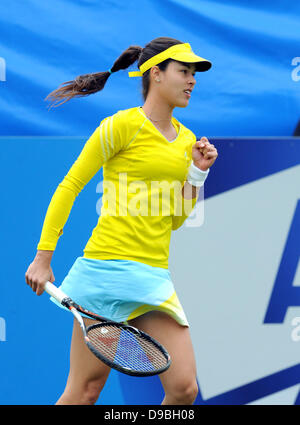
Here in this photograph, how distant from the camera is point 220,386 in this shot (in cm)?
340

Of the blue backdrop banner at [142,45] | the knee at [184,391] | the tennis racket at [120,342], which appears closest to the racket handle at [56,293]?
the tennis racket at [120,342]

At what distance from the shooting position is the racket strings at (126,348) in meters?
2.40

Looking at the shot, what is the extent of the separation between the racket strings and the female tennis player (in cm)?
9

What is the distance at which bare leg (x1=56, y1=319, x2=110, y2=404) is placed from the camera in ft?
8.56

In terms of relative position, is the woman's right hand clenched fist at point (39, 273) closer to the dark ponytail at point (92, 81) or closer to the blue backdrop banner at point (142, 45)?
the dark ponytail at point (92, 81)

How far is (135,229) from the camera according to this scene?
2.57 metres

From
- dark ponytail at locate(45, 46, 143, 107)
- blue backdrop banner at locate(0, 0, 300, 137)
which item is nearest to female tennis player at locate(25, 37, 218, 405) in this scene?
dark ponytail at locate(45, 46, 143, 107)

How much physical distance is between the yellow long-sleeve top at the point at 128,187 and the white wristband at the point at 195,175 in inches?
3.0

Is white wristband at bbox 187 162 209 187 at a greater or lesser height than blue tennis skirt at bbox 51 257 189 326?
greater

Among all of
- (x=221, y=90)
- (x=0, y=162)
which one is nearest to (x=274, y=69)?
(x=221, y=90)

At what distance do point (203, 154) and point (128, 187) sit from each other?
1.05 ft

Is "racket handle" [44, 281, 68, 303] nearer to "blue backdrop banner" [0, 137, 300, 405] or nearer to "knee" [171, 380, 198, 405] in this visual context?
"knee" [171, 380, 198, 405]
